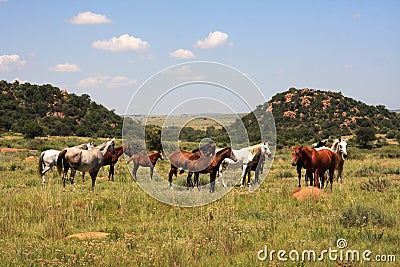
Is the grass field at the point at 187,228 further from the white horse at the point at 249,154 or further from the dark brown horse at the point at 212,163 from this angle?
the white horse at the point at 249,154

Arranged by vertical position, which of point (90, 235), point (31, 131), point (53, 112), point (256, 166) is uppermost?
point (53, 112)

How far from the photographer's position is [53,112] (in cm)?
7581

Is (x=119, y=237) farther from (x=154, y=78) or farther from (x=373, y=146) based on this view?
(x=373, y=146)

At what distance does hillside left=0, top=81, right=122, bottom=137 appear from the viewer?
218 feet

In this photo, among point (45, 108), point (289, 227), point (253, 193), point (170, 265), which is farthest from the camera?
point (45, 108)

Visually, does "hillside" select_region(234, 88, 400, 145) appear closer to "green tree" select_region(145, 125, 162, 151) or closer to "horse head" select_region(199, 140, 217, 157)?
"green tree" select_region(145, 125, 162, 151)

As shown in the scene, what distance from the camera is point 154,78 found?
12.3 metres

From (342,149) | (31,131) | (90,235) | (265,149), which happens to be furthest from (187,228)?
(31,131)

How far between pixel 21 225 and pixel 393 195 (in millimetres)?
10238

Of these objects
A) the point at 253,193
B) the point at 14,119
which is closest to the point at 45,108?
the point at 14,119

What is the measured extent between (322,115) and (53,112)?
47997 mm

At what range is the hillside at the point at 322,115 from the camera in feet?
247

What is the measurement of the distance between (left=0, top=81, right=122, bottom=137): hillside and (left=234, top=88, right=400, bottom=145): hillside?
30.0 meters

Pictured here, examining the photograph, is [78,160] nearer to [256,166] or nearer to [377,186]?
[256,166]
